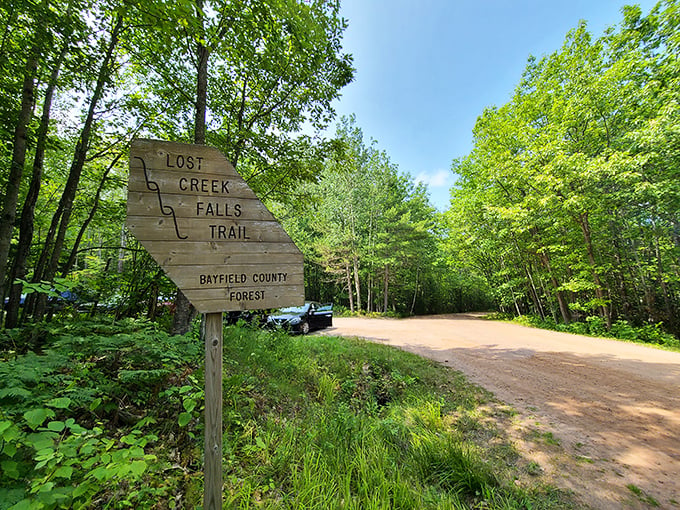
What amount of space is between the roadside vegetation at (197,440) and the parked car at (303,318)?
11.8ft

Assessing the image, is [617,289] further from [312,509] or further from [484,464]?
[312,509]

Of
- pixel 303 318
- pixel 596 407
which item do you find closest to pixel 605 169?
pixel 596 407

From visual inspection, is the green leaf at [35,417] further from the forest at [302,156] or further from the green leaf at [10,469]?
the forest at [302,156]

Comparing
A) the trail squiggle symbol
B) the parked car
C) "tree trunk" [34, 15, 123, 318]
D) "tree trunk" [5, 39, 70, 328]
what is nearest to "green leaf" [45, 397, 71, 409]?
the trail squiggle symbol

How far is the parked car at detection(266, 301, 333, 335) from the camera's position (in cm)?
734

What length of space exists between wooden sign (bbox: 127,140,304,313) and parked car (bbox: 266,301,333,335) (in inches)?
210

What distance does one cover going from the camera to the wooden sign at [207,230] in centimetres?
153

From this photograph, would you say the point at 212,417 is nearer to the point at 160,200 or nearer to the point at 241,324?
the point at 160,200

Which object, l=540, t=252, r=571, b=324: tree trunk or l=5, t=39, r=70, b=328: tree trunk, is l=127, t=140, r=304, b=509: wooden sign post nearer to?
l=5, t=39, r=70, b=328: tree trunk

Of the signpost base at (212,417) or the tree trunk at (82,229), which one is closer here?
the signpost base at (212,417)

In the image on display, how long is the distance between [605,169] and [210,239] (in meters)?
11.2

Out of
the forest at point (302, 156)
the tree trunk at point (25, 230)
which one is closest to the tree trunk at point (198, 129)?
the forest at point (302, 156)

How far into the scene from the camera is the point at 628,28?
28.7 feet

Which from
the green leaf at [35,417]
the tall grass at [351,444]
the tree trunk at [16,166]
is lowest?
Answer: the tall grass at [351,444]
